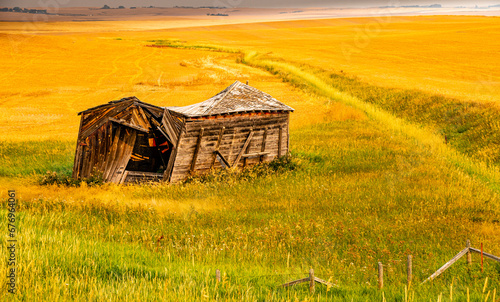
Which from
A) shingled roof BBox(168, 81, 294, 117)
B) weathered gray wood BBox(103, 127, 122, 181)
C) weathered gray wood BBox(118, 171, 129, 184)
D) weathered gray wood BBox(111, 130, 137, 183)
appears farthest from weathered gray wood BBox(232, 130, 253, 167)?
weathered gray wood BBox(103, 127, 122, 181)

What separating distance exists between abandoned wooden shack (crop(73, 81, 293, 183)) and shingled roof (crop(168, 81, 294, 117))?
0.12 feet

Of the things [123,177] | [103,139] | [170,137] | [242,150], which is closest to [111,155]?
[103,139]

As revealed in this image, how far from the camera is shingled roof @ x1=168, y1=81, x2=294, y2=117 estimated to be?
17.4 metres

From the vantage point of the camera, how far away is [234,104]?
59.9 feet

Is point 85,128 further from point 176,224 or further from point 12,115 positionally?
point 12,115

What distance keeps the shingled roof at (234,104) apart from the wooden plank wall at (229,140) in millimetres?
304

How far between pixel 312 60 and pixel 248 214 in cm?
5239

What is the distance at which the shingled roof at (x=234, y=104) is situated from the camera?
683 inches

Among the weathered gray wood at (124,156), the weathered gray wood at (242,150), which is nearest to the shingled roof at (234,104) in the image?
the weathered gray wood at (242,150)

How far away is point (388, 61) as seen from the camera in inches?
2447

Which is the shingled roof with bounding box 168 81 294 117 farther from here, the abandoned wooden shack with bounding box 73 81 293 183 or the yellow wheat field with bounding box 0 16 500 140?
the yellow wheat field with bounding box 0 16 500 140

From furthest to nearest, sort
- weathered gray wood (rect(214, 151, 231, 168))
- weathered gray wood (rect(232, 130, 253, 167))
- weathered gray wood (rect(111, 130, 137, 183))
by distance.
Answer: weathered gray wood (rect(232, 130, 253, 167)) < weathered gray wood (rect(214, 151, 231, 168)) < weathered gray wood (rect(111, 130, 137, 183))

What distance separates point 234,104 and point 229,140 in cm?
140

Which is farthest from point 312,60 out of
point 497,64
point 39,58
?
point 39,58
